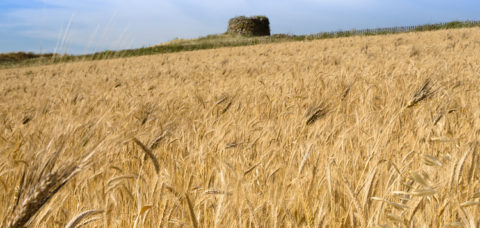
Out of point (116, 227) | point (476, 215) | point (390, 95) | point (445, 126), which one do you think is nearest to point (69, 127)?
point (116, 227)

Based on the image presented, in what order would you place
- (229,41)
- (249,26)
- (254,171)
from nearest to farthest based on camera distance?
(254,171) → (229,41) → (249,26)

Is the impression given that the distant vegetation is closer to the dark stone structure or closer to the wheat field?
the dark stone structure

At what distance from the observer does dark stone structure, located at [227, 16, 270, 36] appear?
38.6m

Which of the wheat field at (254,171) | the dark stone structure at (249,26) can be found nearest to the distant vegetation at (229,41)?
the dark stone structure at (249,26)

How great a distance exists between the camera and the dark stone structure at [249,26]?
1519 inches

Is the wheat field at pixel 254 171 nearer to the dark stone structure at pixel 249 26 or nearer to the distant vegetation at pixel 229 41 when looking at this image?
the distant vegetation at pixel 229 41

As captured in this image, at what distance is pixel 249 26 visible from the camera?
127ft

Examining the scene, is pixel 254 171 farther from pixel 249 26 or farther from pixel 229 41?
pixel 249 26

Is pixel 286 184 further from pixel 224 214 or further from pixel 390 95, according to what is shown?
pixel 390 95

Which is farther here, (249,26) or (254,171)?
(249,26)

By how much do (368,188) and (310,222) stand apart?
198 millimetres

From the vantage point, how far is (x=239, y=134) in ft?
6.66

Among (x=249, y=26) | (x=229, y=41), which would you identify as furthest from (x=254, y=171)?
A: (x=249, y=26)

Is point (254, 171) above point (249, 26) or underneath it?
underneath
